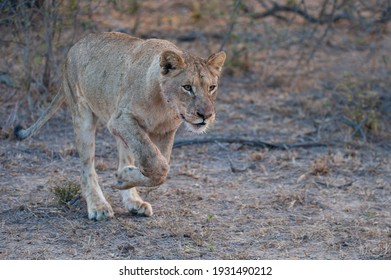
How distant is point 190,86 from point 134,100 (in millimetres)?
437

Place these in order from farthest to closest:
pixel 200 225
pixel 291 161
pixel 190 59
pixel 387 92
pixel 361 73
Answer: pixel 361 73 → pixel 387 92 → pixel 291 161 → pixel 200 225 → pixel 190 59

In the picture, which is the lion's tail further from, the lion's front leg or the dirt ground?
the lion's front leg

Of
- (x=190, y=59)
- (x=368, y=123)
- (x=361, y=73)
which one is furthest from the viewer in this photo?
(x=361, y=73)

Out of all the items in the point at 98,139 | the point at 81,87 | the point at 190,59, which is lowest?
the point at 98,139

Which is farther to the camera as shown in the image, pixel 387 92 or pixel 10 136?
pixel 387 92

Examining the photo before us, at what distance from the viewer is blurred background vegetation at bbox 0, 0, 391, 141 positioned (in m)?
7.82

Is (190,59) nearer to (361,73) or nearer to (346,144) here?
(346,144)

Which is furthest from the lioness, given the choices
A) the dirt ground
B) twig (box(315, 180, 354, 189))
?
twig (box(315, 180, 354, 189))

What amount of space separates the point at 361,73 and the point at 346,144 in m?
2.40

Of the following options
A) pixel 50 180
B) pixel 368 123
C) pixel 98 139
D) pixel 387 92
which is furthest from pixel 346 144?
pixel 50 180

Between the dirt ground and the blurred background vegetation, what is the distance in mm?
69

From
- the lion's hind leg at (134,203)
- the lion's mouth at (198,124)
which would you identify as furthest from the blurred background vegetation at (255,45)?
the lion's mouth at (198,124)

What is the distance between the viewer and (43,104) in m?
7.96

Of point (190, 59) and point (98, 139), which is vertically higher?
point (190, 59)
